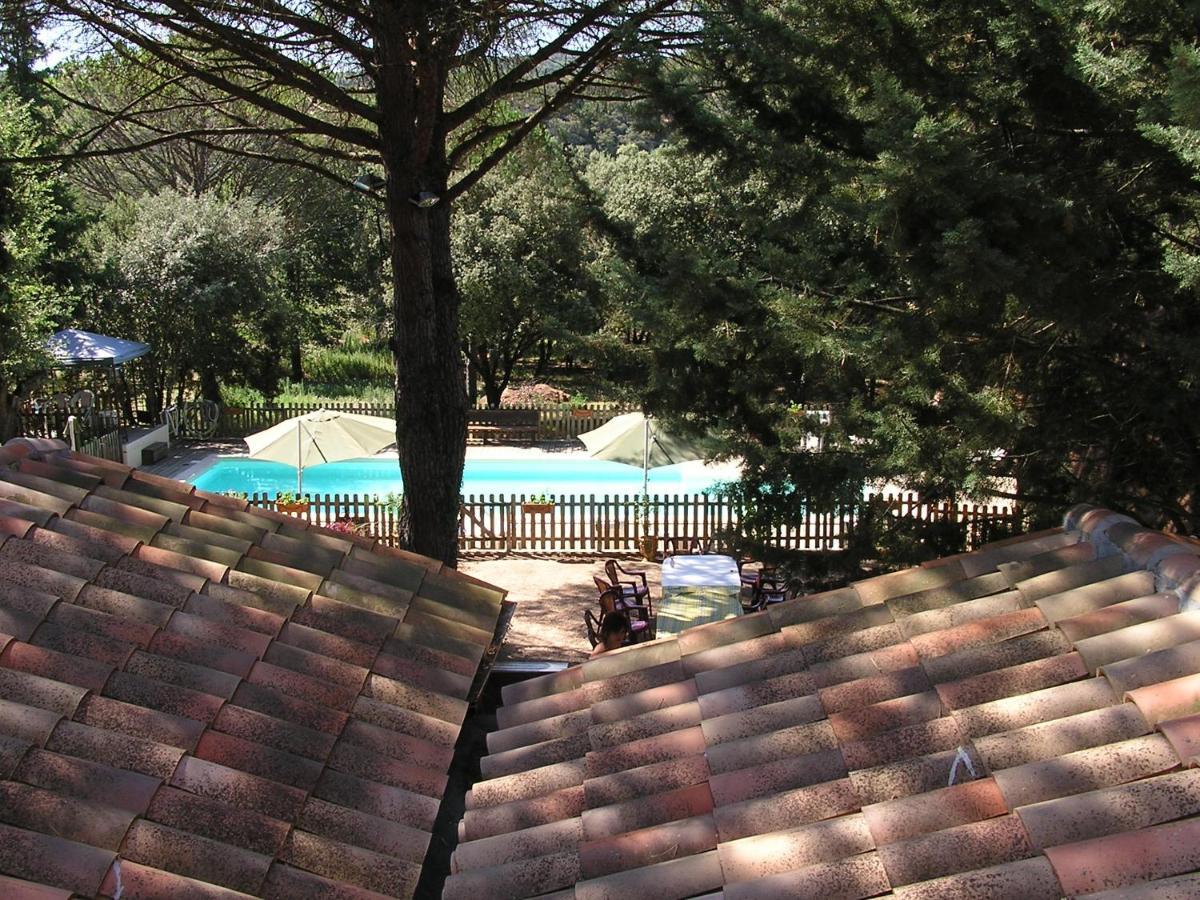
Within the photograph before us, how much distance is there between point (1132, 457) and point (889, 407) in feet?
5.88

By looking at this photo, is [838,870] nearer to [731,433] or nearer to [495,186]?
[731,433]

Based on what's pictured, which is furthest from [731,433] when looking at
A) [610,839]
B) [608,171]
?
[608,171]

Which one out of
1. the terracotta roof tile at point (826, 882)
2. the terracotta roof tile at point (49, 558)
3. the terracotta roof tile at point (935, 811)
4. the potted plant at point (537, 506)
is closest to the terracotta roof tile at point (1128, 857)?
the terracotta roof tile at point (935, 811)

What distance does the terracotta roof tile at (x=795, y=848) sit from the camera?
2.72 meters

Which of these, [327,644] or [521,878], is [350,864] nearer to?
[521,878]

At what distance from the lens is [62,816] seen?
2.78 metres

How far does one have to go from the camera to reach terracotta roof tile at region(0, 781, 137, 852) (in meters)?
2.73

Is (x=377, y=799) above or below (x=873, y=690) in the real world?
below

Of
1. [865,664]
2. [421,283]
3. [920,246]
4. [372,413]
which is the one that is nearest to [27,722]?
[865,664]

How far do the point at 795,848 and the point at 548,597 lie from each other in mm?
12169

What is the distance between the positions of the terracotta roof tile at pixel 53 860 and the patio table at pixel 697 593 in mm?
8788

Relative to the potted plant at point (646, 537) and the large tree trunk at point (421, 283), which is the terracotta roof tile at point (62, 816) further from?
the potted plant at point (646, 537)

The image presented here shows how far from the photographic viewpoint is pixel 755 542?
10.2 m

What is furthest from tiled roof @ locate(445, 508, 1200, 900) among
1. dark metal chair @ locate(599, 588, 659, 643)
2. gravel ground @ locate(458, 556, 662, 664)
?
gravel ground @ locate(458, 556, 662, 664)
